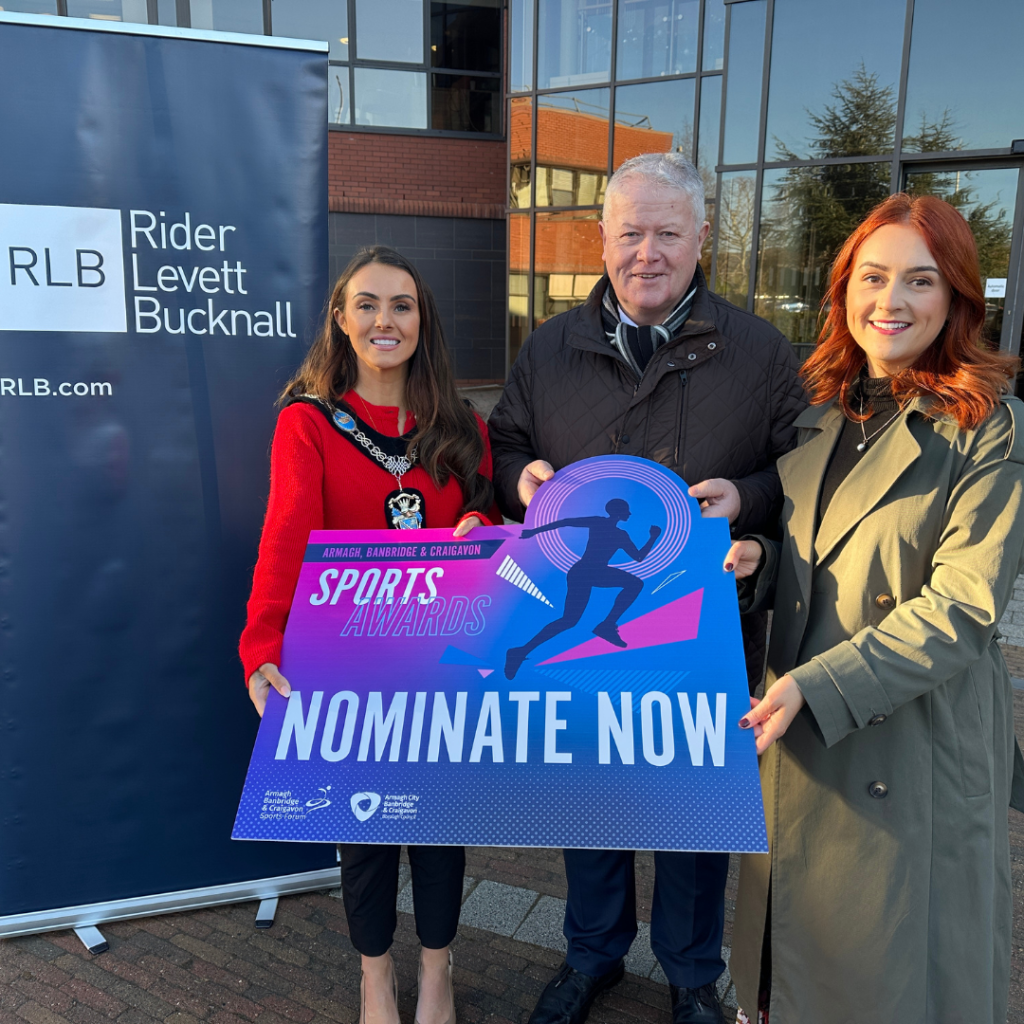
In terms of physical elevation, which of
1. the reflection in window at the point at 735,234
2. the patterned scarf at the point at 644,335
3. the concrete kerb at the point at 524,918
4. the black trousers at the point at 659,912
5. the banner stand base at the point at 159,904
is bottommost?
the concrete kerb at the point at 524,918

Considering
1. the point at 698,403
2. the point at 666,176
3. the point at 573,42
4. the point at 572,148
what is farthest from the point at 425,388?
the point at 573,42

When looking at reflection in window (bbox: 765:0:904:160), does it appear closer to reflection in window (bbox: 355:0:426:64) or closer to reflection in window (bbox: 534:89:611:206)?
reflection in window (bbox: 534:89:611:206)

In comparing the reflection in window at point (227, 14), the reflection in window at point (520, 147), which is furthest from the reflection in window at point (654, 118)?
the reflection in window at point (227, 14)

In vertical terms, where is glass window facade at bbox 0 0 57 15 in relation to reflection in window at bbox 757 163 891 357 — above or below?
above

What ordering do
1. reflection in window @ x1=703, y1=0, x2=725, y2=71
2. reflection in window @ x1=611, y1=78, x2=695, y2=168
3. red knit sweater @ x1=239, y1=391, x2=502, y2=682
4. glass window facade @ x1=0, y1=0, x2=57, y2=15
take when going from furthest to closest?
glass window facade @ x1=0, y1=0, x2=57, y2=15 → reflection in window @ x1=611, y1=78, x2=695, y2=168 → reflection in window @ x1=703, y1=0, x2=725, y2=71 → red knit sweater @ x1=239, y1=391, x2=502, y2=682

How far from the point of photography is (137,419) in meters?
2.58

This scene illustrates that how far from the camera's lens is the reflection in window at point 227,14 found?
11.7 metres

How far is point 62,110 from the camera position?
7.72 ft

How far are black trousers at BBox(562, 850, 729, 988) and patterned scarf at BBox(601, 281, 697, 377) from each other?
143 centimetres

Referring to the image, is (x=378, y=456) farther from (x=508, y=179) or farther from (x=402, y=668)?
(x=508, y=179)

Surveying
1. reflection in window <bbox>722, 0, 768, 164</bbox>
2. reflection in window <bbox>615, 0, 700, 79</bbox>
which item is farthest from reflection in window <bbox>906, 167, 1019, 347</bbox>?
reflection in window <bbox>615, 0, 700, 79</bbox>

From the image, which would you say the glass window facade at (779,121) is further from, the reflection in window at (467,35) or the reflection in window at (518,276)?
the reflection in window at (467,35)

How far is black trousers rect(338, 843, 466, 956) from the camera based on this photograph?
221cm

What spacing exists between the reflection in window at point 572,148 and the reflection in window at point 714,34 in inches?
59.5
